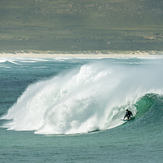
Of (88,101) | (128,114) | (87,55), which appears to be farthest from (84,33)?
(128,114)

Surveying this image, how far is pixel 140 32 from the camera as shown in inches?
7534

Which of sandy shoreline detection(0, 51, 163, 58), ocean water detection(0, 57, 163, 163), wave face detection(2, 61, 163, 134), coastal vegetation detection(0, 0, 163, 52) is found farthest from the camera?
coastal vegetation detection(0, 0, 163, 52)

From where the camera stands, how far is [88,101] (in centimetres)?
1864

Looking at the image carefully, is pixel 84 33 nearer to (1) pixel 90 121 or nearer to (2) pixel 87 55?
(2) pixel 87 55

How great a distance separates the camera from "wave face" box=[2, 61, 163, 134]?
17.8 m

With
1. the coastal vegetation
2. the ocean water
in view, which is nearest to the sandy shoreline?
the coastal vegetation

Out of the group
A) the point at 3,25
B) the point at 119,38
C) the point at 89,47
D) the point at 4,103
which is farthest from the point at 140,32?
the point at 4,103

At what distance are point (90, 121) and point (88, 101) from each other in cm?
119

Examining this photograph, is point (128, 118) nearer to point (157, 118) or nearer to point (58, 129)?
point (157, 118)

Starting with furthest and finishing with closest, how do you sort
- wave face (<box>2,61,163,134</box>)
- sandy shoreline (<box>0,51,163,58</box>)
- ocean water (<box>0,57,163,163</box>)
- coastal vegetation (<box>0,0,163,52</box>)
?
coastal vegetation (<box>0,0,163,52</box>) < sandy shoreline (<box>0,51,163,58</box>) < wave face (<box>2,61,163,134</box>) < ocean water (<box>0,57,163,163</box>)

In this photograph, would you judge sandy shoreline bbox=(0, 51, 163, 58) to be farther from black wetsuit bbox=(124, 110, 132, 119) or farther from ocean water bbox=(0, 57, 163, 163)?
black wetsuit bbox=(124, 110, 132, 119)

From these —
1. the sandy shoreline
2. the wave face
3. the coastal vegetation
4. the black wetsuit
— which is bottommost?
the black wetsuit

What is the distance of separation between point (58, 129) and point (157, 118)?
4.42 metres

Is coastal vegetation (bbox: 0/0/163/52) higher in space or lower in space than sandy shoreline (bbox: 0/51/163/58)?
higher
